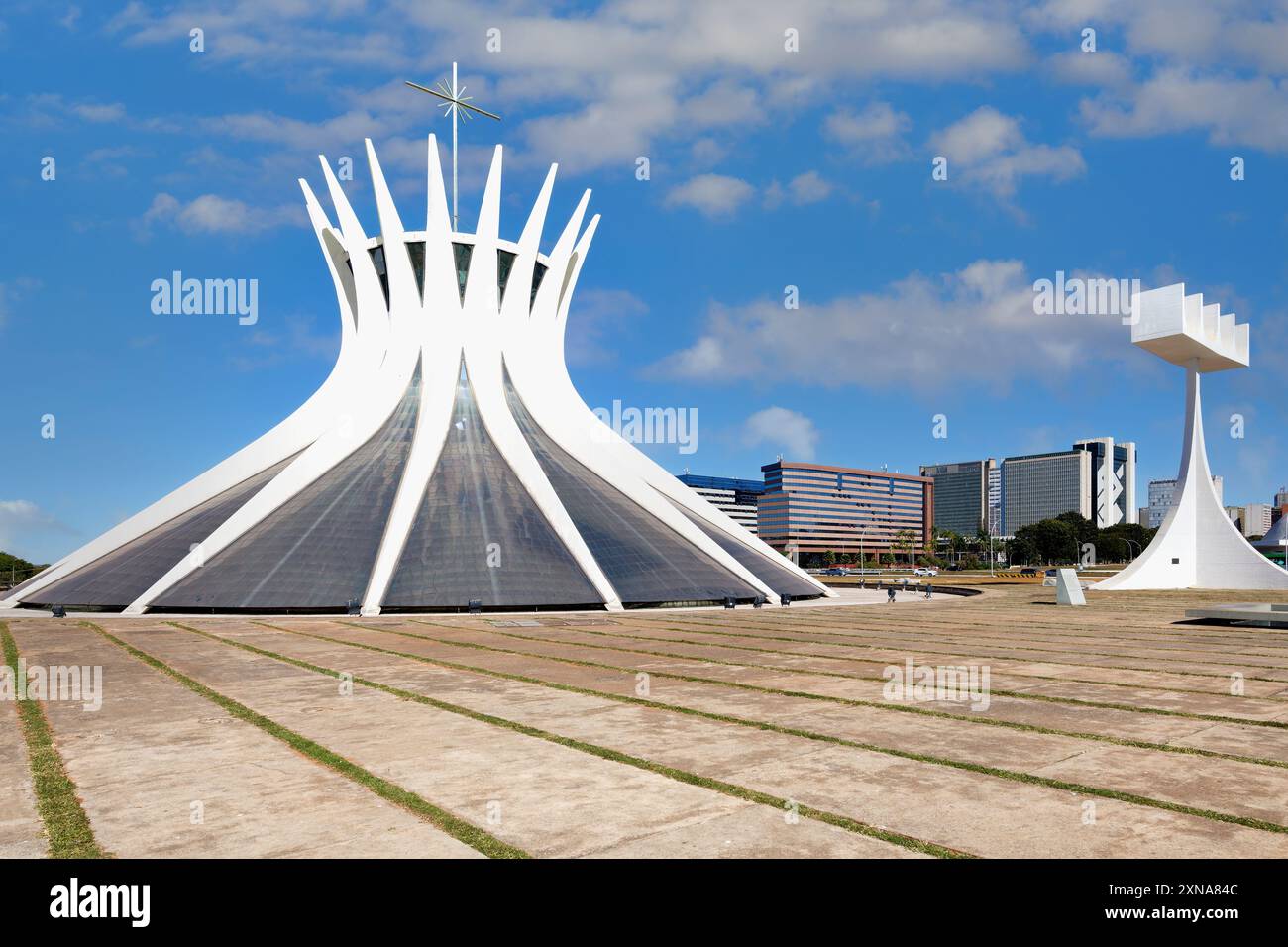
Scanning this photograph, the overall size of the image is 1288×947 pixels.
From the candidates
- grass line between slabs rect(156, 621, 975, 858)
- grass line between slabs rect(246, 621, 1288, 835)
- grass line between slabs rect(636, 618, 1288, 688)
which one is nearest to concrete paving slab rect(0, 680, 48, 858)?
grass line between slabs rect(156, 621, 975, 858)

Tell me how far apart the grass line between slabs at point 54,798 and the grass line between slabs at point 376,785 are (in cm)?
197

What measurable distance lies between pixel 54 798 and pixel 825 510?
617 feet

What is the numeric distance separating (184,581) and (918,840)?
28124 millimetres

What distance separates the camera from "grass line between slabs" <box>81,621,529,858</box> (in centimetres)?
568

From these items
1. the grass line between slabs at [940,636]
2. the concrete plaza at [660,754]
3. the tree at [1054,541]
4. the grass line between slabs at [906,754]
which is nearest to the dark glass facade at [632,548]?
the grass line between slabs at [940,636]

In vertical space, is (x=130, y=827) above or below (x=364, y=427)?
below

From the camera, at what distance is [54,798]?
22.1 feet

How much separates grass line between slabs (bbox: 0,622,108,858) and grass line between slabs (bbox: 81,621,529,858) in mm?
1967

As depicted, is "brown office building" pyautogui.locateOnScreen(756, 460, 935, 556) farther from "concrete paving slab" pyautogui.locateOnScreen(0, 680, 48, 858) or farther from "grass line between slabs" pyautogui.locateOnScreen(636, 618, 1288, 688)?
"concrete paving slab" pyautogui.locateOnScreen(0, 680, 48, 858)

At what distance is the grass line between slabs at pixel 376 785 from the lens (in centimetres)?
568

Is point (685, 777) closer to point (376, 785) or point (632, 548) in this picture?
point (376, 785)

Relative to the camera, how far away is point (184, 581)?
90.3 ft
